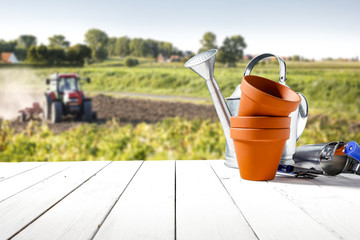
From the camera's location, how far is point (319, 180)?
4.43 ft

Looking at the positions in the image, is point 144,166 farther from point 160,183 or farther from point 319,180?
point 319,180

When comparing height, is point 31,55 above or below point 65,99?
above

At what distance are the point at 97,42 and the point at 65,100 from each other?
2.04 ft

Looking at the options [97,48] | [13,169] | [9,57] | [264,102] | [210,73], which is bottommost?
[13,169]

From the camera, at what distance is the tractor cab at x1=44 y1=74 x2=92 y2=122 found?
2.92 m

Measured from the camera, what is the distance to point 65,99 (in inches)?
120

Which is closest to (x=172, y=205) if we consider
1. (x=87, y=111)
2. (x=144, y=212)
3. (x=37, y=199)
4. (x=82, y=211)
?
(x=144, y=212)

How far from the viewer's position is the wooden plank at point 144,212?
727 mm

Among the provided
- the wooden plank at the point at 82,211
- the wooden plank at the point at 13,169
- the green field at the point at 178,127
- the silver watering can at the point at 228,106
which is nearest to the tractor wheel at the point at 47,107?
the green field at the point at 178,127

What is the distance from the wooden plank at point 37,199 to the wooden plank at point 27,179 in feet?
0.11

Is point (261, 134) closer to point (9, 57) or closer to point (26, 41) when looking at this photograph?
point (26, 41)

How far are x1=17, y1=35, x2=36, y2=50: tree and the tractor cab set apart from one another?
31 cm

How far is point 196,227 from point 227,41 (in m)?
2.24

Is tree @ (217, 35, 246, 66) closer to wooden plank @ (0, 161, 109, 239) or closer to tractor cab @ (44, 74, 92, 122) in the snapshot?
tractor cab @ (44, 74, 92, 122)
